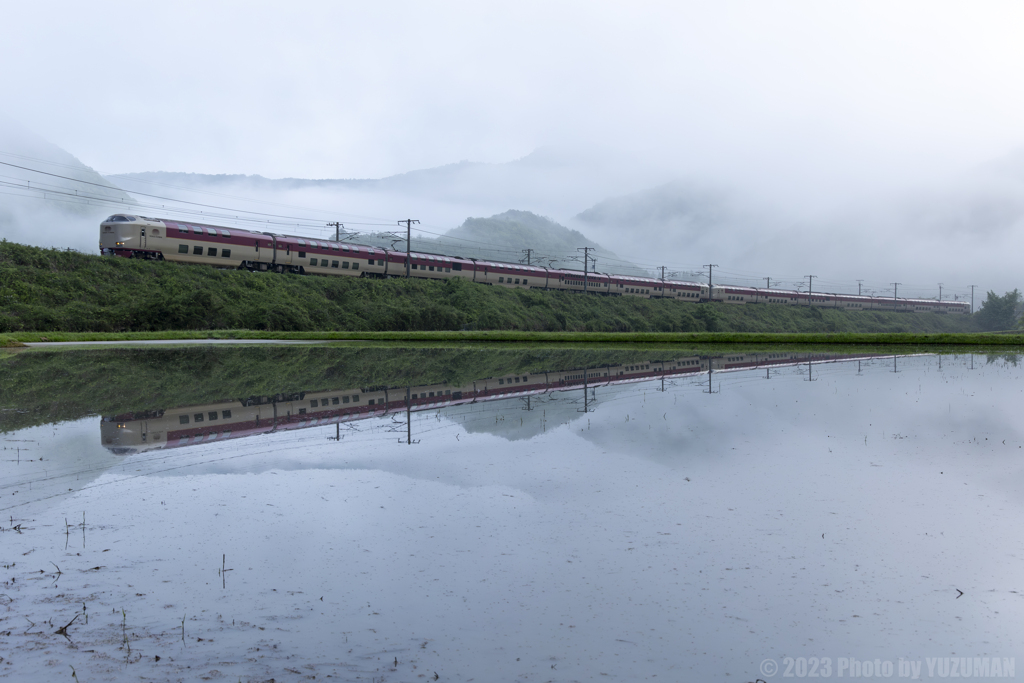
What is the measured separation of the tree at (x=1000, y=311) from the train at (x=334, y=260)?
53.6m

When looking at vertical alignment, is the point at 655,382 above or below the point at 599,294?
below

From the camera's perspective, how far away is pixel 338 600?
3.75 metres

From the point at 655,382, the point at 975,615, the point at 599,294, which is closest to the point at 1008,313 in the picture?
the point at 599,294

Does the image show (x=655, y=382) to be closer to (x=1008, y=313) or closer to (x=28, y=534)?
(x=28, y=534)

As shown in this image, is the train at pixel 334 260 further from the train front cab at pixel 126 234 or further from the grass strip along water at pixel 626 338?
the grass strip along water at pixel 626 338

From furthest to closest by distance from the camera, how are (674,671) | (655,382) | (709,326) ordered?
(709,326) < (655,382) < (674,671)

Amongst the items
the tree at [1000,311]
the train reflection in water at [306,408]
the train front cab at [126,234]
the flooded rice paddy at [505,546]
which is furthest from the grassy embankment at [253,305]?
the tree at [1000,311]

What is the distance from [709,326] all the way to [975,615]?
83183 mm

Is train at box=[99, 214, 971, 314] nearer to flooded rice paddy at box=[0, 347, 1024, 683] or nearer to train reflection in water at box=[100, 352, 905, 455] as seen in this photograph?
train reflection in water at box=[100, 352, 905, 455]

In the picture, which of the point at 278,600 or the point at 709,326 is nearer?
the point at 278,600

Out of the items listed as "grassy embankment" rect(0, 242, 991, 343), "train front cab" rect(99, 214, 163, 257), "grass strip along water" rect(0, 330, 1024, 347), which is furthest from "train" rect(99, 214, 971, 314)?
"grass strip along water" rect(0, 330, 1024, 347)

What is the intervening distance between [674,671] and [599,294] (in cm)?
8307

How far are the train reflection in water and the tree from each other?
445 ft

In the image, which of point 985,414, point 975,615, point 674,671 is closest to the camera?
point 674,671
